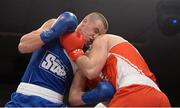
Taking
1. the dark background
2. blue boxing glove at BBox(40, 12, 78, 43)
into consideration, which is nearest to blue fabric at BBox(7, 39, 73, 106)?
blue boxing glove at BBox(40, 12, 78, 43)

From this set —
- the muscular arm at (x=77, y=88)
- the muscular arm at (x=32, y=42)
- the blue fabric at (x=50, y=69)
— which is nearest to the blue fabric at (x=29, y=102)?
the blue fabric at (x=50, y=69)

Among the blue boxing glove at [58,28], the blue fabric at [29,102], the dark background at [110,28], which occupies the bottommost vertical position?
the dark background at [110,28]

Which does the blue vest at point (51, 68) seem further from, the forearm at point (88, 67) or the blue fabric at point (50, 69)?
the forearm at point (88, 67)

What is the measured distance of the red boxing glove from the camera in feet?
6.34

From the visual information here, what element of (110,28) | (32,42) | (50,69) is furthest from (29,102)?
(110,28)

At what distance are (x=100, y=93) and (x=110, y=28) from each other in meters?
4.18

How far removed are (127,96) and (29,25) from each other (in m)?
4.42

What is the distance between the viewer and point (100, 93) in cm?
189

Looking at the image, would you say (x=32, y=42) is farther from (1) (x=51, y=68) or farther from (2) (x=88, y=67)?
(2) (x=88, y=67)

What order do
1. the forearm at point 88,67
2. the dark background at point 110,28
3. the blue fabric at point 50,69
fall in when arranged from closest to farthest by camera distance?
the forearm at point 88,67, the blue fabric at point 50,69, the dark background at point 110,28

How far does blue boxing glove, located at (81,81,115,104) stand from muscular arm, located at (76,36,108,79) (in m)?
0.07

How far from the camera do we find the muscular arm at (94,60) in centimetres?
186

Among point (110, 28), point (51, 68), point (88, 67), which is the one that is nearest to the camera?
point (88, 67)

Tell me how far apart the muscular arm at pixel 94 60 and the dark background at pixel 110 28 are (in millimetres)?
3390
